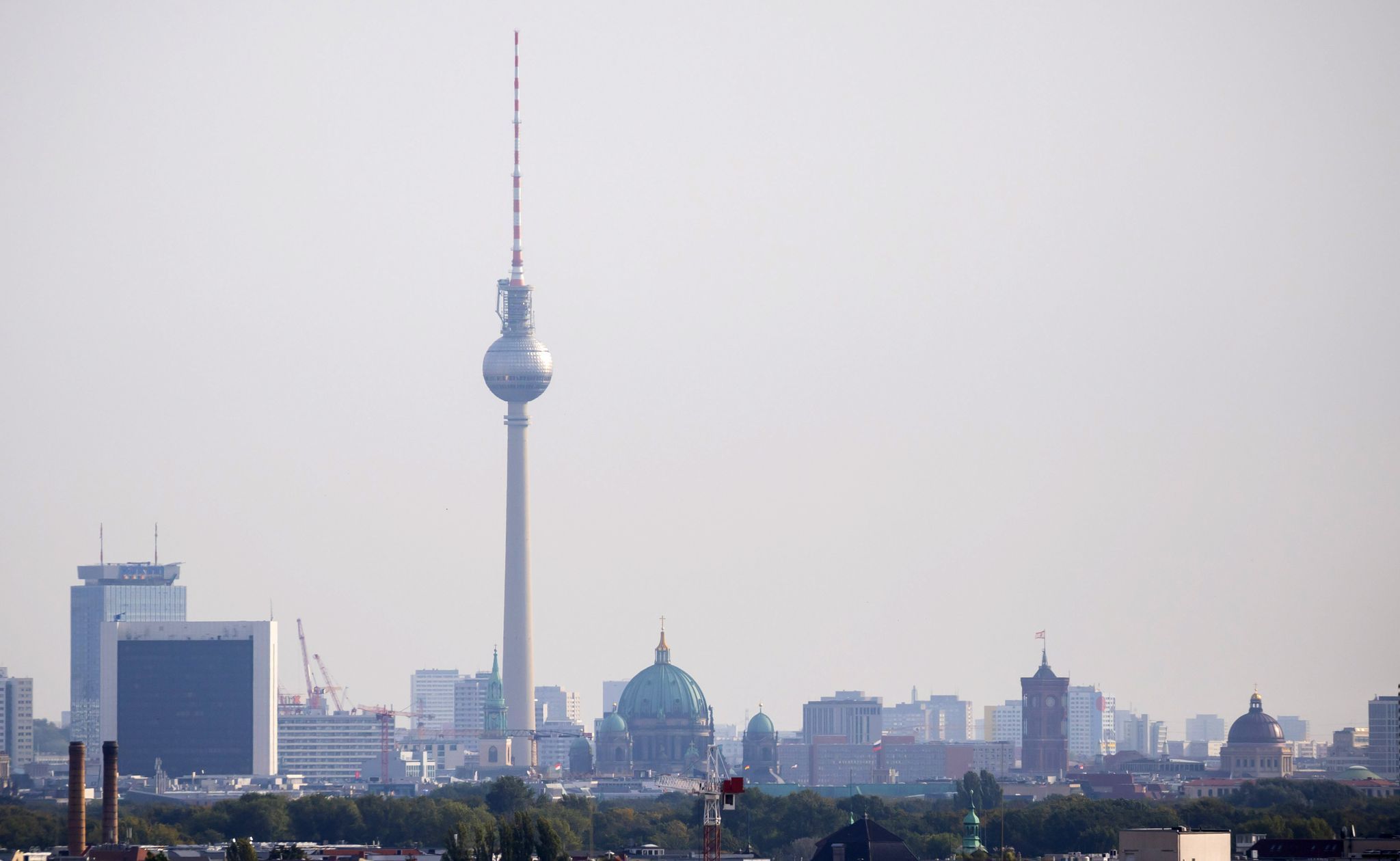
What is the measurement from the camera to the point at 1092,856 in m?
141

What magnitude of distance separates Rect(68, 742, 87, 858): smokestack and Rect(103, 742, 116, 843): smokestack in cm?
116

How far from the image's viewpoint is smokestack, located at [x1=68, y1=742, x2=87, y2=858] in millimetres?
141625

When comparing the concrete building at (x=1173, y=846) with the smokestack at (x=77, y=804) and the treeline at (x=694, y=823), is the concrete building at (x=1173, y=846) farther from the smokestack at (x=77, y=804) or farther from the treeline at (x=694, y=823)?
the treeline at (x=694, y=823)

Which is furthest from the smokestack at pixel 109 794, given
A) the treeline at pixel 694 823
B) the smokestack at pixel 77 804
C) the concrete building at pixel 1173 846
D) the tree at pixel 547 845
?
the concrete building at pixel 1173 846

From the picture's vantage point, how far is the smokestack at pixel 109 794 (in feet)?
488

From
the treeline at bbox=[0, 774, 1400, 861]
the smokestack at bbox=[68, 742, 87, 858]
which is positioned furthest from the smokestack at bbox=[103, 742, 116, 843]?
the treeline at bbox=[0, 774, 1400, 861]

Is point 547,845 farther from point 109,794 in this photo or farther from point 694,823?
point 694,823

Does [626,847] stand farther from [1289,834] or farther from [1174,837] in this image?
[1174,837]

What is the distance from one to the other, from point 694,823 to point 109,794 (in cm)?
3704

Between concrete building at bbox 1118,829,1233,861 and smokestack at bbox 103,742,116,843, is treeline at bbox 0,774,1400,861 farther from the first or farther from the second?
concrete building at bbox 1118,829,1233,861

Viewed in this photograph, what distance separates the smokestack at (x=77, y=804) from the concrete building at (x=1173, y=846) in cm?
5520

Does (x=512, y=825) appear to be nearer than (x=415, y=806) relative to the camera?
Yes

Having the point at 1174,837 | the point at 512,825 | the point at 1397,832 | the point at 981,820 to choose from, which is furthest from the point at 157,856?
the point at 981,820

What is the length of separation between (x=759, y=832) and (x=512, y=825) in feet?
156
